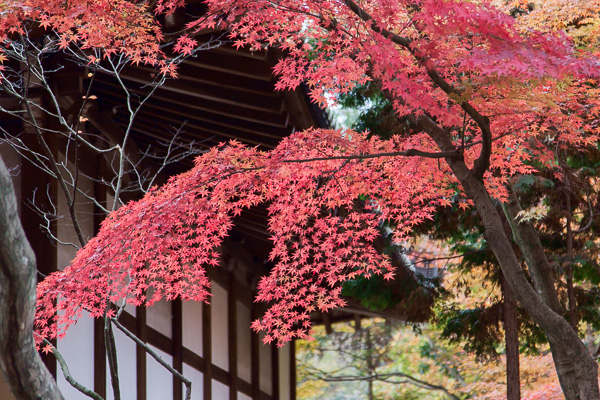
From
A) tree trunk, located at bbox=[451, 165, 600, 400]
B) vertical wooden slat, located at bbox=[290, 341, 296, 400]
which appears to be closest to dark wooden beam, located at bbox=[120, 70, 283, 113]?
tree trunk, located at bbox=[451, 165, 600, 400]

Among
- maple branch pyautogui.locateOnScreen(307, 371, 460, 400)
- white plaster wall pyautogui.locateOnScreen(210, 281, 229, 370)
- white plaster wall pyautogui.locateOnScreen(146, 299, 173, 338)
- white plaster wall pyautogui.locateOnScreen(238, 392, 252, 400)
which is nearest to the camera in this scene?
white plaster wall pyautogui.locateOnScreen(146, 299, 173, 338)

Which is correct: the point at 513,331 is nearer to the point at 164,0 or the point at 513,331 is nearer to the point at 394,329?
the point at 164,0

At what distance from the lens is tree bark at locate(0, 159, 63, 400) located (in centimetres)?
→ 237

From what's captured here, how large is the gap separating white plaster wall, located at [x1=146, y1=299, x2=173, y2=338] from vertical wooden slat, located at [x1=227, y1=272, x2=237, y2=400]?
5.55 ft

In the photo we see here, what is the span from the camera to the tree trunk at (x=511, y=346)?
8.27 metres

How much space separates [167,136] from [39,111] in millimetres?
1792

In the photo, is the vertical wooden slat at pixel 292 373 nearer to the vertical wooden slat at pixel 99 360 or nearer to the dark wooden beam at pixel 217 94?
the vertical wooden slat at pixel 99 360

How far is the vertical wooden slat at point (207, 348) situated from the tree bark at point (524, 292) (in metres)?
4.60

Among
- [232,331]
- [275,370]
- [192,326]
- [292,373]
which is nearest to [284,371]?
[292,373]

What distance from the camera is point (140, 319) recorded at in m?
6.88

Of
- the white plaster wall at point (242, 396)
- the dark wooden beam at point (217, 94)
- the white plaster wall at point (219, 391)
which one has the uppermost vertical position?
the dark wooden beam at point (217, 94)

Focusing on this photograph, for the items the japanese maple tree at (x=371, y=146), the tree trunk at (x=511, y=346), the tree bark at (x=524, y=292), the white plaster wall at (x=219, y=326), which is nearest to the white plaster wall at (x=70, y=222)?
the japanese maple tree at (x=371, y=146)

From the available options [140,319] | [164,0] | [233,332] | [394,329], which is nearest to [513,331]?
[233,332]

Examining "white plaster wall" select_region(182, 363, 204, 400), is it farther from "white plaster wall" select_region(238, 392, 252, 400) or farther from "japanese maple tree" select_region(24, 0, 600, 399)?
"japanese maple tree" select_region(24, 0, 600, 399)
